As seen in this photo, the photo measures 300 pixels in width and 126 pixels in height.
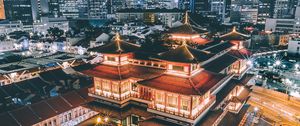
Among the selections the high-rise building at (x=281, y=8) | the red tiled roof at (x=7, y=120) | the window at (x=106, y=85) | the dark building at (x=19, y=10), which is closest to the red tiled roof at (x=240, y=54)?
the window at (x=106, y=85)

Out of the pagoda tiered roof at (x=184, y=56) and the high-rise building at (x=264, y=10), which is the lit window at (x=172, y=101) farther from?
the high-rise building at (x=264, y=10)

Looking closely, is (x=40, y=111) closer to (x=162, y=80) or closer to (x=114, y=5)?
(x=162, y=80)

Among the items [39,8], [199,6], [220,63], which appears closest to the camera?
[220,63]

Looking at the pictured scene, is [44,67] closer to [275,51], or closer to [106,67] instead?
[106,67]

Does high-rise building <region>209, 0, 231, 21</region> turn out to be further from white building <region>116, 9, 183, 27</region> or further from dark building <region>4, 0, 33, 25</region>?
dark building <region>4, 0, 33, 25</region>

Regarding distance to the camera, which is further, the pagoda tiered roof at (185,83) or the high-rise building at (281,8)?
the high-rise building at (281,8)

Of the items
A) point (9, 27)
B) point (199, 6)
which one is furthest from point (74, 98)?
point (199, 6)

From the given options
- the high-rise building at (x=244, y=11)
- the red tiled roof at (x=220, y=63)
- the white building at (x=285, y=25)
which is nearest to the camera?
the red tiled roof at (x=220, y=63)

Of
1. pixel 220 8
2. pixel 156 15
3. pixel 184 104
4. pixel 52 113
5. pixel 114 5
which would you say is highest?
pixel 114 5

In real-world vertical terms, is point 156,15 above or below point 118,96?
above
